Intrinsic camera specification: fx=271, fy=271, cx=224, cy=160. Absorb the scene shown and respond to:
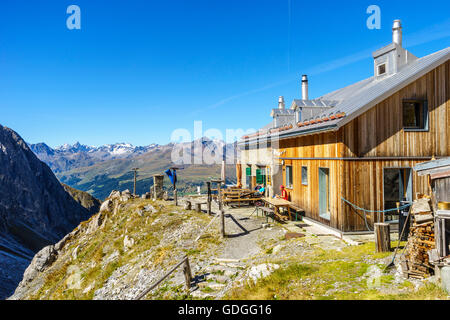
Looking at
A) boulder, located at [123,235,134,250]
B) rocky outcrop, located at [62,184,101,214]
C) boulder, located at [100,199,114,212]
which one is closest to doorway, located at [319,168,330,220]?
boulder, located at [123,235,134,250]

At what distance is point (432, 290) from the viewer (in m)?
6.61

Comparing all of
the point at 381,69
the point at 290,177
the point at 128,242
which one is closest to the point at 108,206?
the point at 128,242

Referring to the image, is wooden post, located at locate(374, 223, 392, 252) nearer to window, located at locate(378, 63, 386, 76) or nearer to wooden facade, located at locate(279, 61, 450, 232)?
wooden facade, located at locate(279, 61, 450, 232)

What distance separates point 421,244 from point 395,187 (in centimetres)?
686

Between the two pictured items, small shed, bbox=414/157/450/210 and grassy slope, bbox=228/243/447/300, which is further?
small shed, bbox=414/157/450/210

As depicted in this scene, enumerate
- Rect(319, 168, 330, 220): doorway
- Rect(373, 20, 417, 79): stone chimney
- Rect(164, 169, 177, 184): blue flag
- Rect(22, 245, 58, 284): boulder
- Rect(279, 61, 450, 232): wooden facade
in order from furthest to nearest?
Rect(22, 245, 58, 284): boulder, Rect(164, 169, 177, 184): blue flag, Rect(373, 20, 417, 79): stone chimney, Rect(319, 168, 330, 220): doorway, Rect(279, 61, 450, 232): wooden facade

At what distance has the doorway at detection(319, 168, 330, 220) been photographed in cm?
1395

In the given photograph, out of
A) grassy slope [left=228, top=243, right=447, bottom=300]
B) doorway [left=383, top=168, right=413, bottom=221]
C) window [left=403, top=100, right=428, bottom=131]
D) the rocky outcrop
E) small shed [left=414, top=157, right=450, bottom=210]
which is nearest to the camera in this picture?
grassy slope [left=228, top=243, right=447, bottom=300]

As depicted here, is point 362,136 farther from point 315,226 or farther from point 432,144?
point 315,226

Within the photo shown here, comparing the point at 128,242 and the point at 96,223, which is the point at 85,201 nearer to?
the point at 96,223

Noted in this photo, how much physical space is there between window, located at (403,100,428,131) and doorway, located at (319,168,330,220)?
4372 millimetres

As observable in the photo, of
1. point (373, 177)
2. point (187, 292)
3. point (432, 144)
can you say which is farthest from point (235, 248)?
point (432, 144)

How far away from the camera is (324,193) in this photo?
14359 millimetres

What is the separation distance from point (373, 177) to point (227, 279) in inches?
325
